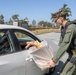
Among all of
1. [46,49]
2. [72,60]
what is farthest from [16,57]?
[72,60]

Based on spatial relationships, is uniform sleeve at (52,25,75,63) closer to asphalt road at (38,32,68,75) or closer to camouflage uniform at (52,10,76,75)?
camouflage uniform at (52,10,76,75)

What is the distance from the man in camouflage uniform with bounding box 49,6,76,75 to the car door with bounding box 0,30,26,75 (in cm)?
79

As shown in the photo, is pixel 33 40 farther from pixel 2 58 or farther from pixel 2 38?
pixel 2 58

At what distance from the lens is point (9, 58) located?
4.82m

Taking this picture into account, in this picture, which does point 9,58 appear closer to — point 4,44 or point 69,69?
point 4,44

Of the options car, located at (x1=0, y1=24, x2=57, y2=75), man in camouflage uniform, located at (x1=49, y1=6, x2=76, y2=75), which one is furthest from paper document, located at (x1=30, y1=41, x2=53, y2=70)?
→ man in camouflage uniform, located at (x1=49, y1=6, x2=76, y2=75)

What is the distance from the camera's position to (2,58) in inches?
184

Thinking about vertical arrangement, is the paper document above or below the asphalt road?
above

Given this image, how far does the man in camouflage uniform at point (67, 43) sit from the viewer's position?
4395mm

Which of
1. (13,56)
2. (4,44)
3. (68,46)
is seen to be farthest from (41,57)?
(4,44)

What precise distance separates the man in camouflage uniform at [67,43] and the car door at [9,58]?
79 cm

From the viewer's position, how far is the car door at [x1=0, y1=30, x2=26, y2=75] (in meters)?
4.67

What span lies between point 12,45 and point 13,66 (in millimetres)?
499

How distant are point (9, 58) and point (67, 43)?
1.14 meters
